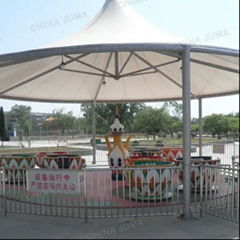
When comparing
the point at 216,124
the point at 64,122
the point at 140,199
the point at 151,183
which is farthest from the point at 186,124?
the point at 64,122

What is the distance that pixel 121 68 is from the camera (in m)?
10.7

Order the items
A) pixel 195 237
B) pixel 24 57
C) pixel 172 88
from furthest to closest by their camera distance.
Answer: pixel 172 88
pixel 24 57
pixel 195 237

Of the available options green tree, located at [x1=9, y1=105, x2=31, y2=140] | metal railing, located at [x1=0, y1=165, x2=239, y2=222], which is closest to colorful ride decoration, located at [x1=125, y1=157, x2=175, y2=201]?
metal railing, located at [x1=0, y1=165, x2=239, y2=222]

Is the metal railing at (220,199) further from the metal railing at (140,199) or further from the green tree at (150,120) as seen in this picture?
the green tree at (150,120)

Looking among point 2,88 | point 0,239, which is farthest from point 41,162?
point 0,239

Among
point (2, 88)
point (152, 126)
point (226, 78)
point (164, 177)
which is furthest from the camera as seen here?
point (152, 126)

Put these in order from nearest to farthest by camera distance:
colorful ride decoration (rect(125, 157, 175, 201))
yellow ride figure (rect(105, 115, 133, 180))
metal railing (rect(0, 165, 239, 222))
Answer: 1. metal railing (rect(0, 165, 239, 222))
2. colorful ride decoration (rect(125, 157, 175, 201))
3. yellow ride figure (rect(105, 115, 133, 180))

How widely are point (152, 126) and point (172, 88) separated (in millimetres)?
29722

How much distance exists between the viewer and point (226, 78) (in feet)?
32.7

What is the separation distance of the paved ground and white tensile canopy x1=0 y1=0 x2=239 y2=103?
2.84 m

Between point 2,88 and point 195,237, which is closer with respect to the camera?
point 195,237

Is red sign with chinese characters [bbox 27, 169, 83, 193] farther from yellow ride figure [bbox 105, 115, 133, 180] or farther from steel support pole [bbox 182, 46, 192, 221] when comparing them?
yellow ride figure [bbox 105, 115, 133, 180]

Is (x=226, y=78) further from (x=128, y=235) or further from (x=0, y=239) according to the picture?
(x=0, y=239)

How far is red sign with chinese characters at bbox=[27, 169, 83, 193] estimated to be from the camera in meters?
6.12
